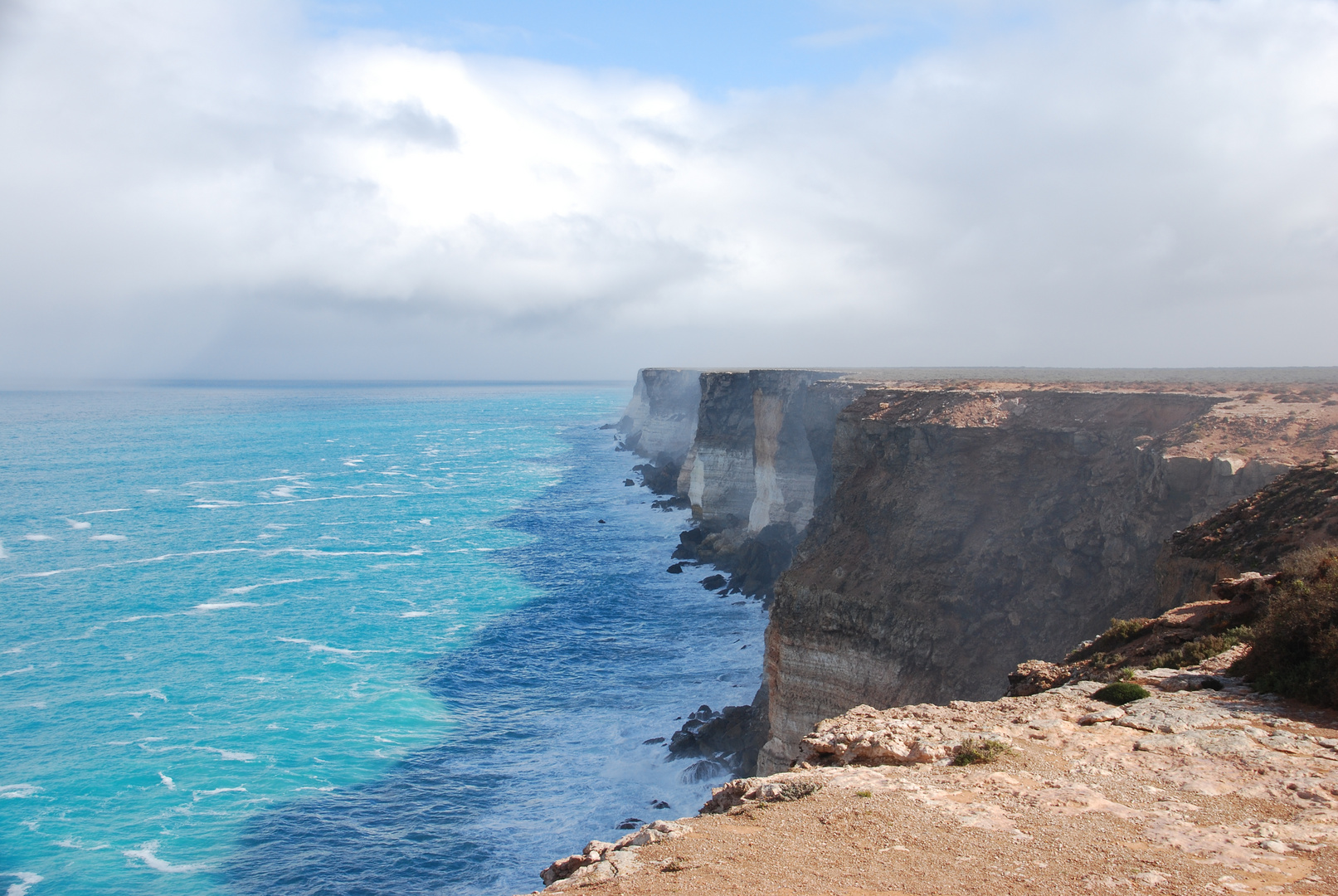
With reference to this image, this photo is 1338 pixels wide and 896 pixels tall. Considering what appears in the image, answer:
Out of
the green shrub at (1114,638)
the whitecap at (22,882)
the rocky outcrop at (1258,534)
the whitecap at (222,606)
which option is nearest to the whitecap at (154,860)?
the whitecap at (22,882)

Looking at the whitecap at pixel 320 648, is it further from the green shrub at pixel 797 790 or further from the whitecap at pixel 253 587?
the green shrub at pixel 797 790

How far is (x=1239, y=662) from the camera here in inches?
474

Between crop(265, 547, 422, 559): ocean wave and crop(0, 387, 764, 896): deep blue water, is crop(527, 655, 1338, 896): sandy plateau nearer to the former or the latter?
crop(0, 387, 764, 896): deep blue water

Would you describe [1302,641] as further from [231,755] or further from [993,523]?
[231,755]

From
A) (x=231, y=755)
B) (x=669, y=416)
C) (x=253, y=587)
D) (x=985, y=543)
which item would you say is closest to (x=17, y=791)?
(x=231, y=755)

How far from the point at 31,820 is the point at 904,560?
3231 cm

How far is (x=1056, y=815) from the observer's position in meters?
8.88

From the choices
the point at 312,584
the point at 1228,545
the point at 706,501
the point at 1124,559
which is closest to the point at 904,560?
the point at 1124,559

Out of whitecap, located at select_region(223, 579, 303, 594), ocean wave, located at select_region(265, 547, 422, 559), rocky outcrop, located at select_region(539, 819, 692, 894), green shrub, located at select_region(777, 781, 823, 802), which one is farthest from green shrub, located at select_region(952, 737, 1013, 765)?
ocean wave, located at select_region(265, 547, 422, 559)

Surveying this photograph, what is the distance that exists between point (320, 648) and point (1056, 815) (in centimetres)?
4338

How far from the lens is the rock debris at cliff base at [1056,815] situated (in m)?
7.57

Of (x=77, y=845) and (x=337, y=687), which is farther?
(x=337, y=687)

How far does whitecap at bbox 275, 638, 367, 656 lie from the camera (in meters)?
43.9

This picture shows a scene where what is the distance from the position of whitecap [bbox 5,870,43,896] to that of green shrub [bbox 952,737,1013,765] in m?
29.0
